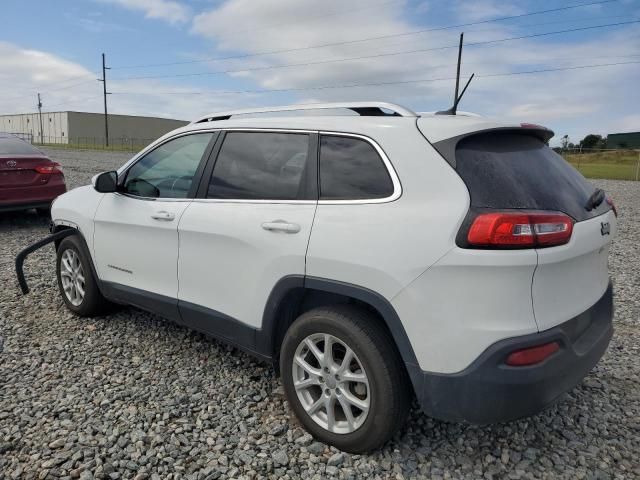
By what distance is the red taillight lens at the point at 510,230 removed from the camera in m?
2.11

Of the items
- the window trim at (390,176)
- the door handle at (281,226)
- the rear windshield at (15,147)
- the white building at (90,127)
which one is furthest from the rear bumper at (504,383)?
the white building at (90,127)

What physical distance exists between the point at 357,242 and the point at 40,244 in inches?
136

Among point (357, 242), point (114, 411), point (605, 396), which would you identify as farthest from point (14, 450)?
point (605, 396)

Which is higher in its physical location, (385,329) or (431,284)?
(431,284)

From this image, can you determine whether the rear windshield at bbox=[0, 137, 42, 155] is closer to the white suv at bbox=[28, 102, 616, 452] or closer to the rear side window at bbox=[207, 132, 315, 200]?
the white suv at bbox=[28, 102, 616, 452]

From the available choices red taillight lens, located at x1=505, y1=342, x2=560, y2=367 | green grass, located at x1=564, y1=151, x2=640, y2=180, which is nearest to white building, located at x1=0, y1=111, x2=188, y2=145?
green grass, located at x1=564, y1=151, x2=640, y2=180

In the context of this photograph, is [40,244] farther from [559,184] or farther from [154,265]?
[559,184]

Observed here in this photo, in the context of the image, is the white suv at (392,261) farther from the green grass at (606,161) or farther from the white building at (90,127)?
the white building at (90,127)

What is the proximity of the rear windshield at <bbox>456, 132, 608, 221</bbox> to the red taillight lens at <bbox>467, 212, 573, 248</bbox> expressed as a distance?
0.23ft

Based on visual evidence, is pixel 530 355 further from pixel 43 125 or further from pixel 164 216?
pixel 43 125

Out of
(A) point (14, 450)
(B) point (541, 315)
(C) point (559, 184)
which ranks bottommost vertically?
(A) point (14, 450)

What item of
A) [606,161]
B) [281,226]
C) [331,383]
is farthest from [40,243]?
[606,161]

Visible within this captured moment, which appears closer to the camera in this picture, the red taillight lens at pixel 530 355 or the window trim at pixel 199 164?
the red taillight lens at pixel 530 355

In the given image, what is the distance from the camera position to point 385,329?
2.44 meters
